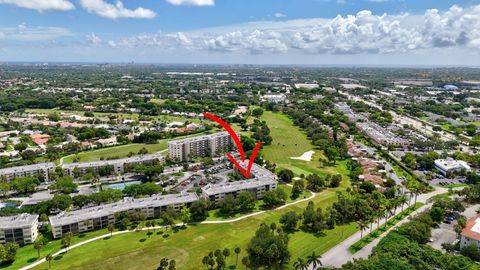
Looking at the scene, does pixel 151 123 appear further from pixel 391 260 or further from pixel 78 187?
pixel 391 260

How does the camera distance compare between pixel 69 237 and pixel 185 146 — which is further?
pixel 185 146

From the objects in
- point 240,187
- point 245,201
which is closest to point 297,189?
point 240,187

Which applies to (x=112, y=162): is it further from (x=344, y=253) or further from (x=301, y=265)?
(x=344, y=253)

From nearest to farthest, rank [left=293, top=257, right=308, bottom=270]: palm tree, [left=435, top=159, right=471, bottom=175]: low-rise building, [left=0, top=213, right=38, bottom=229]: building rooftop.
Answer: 1. [left=293, top=257, right=308, bottom=270]: palm tree
2. [left=0, top=213, right=38, bottom=229]: building rooftop
3. [left=435, top=159, right=471, bottom=175]: low-rise building

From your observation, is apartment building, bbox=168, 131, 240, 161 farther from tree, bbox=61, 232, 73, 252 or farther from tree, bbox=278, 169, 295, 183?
tree, bbox=61, 232, 73, 252

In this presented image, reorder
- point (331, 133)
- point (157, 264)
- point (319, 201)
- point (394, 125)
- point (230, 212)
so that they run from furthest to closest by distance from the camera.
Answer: point (394, 125), point (331, 133), point (319, 201), point (230, 212), point (157, 264)

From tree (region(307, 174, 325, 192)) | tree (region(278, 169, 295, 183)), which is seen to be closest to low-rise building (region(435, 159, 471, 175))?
tree (region(307, 174, 325, 192))

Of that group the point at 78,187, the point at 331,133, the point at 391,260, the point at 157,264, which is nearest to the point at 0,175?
the point at 78,187
